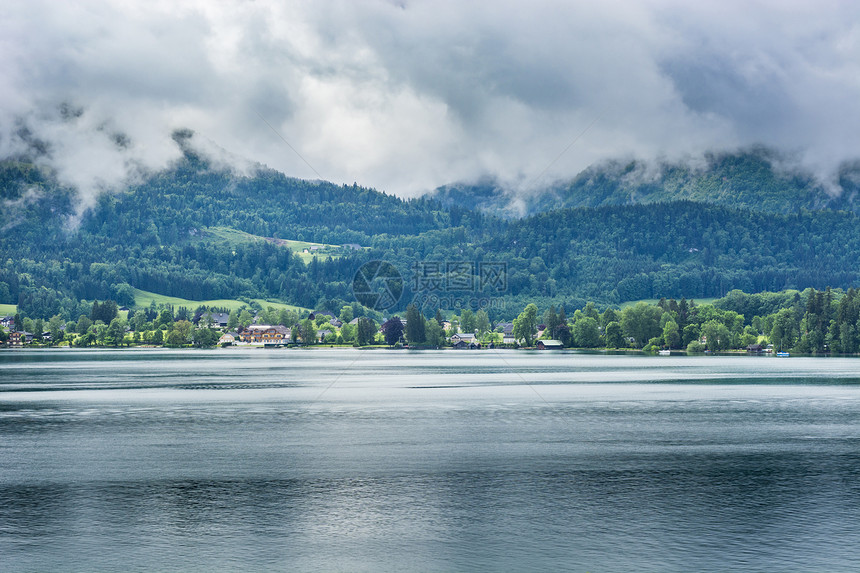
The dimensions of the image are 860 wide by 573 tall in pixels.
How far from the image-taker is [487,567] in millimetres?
32312

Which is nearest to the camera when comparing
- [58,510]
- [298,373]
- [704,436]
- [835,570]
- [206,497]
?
[835,570]

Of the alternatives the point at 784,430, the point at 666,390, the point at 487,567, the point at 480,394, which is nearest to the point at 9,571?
the point at 487,567

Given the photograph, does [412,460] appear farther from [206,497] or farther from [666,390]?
[666,390]

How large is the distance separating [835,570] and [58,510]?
34277mm

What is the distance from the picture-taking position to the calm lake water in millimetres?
34125

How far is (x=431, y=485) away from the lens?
155ft

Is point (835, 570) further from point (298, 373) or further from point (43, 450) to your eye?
point (298, 373)

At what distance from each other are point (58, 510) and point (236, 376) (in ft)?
344

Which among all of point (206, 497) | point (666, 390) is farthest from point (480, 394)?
point (206, 497)

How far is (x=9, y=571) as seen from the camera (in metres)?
31.9

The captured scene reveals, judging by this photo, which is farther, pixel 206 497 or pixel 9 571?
pixel 206 497

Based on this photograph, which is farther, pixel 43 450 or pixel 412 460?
pixel 43 450

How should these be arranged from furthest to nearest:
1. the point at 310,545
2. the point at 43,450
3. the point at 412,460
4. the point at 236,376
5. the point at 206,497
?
the point at 236,376 < the point at 43,450 < the point at 412,460 < the point at 206,497 < the point at 310,545

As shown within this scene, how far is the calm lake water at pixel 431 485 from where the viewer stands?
3412 cm
